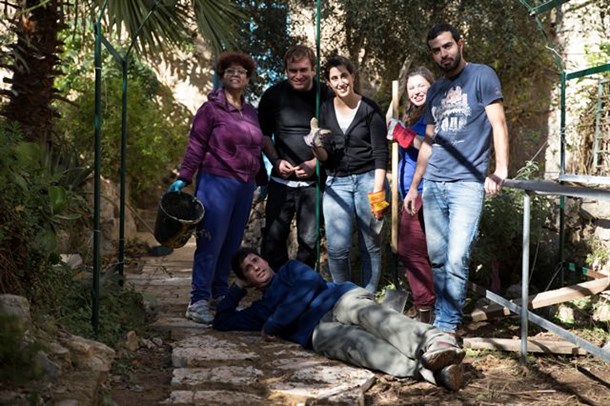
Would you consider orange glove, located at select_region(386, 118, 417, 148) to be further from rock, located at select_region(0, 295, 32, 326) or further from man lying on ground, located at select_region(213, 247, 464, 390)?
rock, located at select_region(0, 295, 32, 326)

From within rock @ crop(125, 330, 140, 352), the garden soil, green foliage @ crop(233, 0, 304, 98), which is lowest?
the garden soil

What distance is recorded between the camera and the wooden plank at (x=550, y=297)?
477cm

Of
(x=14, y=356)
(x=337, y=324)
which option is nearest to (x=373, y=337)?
(x=337, y=324)

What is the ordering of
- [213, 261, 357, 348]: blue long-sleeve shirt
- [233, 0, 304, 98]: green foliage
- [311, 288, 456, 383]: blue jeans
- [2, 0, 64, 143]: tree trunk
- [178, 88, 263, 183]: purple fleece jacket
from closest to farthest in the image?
1. [311, 288, 456, 383]: blue jeans
2. [213, 261, 357, 348]: blue long-sleeve shirt
3. [178, 88, 263, 183]: purple fleece jacket
4. [2, 0, 64, 143]: tree trunk
5. [233, 0, 304, 98]: green foliage

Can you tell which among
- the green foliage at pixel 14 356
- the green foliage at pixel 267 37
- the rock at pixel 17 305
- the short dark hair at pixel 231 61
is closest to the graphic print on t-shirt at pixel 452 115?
the short dark hair at pixel 231 61

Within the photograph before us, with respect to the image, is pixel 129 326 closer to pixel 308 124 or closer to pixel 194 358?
pixel 194 358

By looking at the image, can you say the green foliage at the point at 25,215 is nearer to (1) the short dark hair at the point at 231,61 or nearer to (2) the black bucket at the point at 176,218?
(2) the black bucket at the point at 176,218

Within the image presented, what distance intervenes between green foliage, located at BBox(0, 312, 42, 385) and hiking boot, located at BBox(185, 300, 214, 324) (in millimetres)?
2234

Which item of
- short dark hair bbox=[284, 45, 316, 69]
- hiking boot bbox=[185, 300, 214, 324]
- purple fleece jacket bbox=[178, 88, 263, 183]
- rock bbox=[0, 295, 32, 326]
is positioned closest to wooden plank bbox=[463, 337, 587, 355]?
hiking boot bbox=[185, 300, 214, 324]

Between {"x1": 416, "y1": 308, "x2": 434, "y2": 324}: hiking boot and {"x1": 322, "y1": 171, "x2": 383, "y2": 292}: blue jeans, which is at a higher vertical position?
{"x1": 322, "y1": 171, "x2": 383, "y2": 292}: blue jeans

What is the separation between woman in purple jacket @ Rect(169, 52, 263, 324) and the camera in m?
4.95

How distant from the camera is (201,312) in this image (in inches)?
194

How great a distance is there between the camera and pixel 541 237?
19.9ft

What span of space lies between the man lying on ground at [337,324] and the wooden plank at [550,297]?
0.98m
